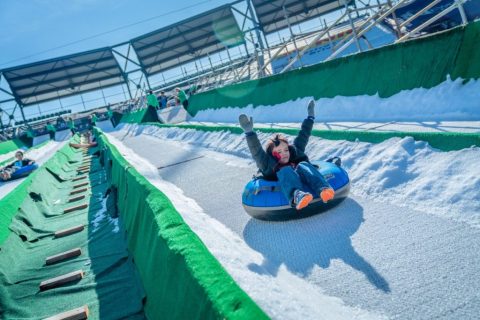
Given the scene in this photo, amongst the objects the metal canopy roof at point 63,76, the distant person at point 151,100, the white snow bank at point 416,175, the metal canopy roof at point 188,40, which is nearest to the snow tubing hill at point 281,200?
the white snow bank at point 416,175

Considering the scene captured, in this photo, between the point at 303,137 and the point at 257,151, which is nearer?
the point at 257,151

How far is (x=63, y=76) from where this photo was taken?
34.0 meters

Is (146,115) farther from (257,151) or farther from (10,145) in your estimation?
(257,151)

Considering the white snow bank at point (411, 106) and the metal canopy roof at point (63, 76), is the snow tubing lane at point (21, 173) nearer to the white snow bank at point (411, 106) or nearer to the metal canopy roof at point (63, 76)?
the white snow bank at point (411, 106)

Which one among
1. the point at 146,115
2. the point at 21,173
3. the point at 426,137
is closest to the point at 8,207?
the point at 426,137

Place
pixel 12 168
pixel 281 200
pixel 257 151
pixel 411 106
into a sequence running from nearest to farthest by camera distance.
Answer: pixel 281 200 → pixel 257 151 → pixel 411 106 → pixel 12 168

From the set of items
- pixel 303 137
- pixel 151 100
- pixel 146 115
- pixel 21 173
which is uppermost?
pixel 151 100

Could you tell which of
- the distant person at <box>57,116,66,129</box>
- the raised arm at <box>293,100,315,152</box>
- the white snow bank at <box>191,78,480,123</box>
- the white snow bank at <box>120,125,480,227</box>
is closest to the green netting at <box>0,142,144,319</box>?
the raised arm at <box>293,100,315,152</box>

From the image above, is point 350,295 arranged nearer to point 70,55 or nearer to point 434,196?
point 434,196

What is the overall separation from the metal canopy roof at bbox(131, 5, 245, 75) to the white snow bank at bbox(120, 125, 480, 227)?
92.6 feet

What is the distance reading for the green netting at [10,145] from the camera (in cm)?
2509

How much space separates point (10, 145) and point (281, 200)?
29.1 metres

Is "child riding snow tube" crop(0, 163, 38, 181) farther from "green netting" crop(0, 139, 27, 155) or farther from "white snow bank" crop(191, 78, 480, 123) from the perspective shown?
"green netting" crop(0, 139, 27, 155)

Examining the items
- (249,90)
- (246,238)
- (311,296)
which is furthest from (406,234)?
(249,90)
